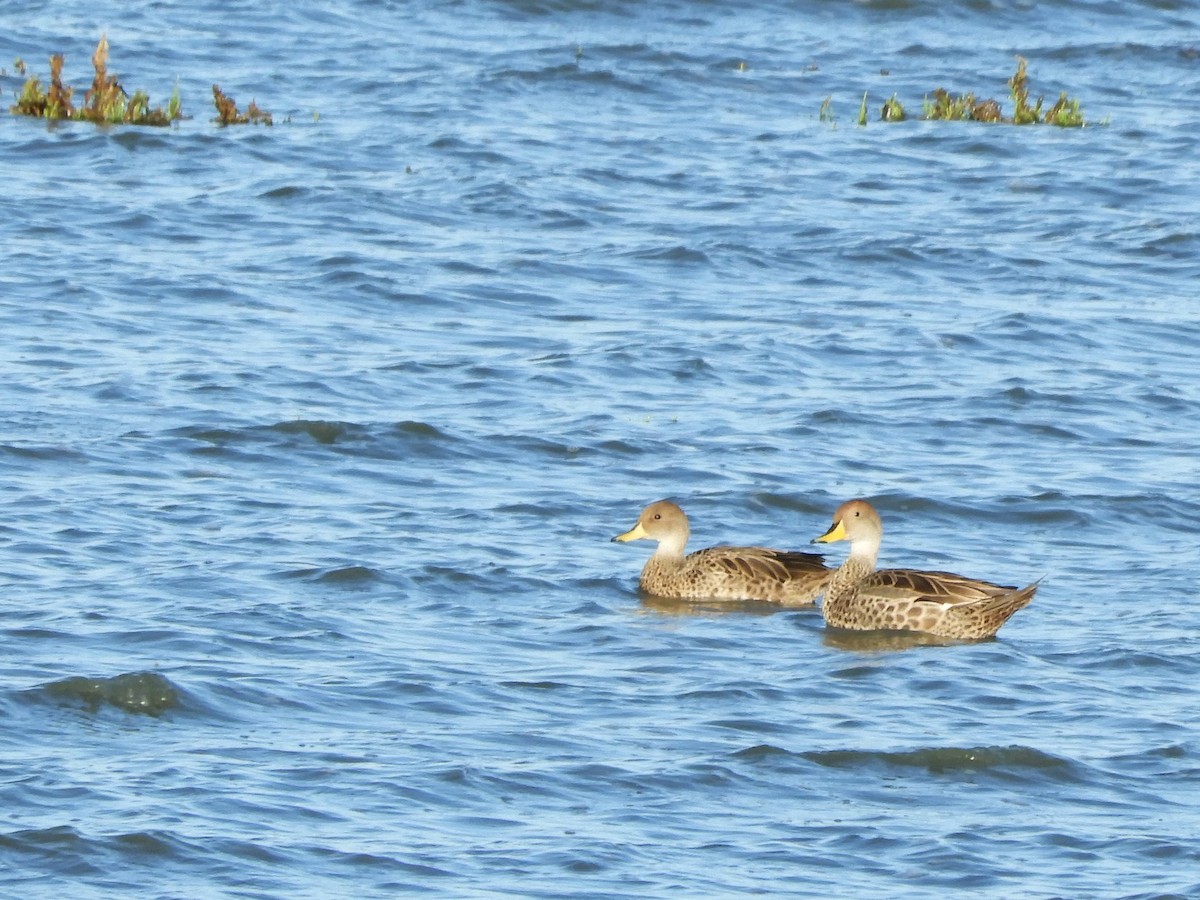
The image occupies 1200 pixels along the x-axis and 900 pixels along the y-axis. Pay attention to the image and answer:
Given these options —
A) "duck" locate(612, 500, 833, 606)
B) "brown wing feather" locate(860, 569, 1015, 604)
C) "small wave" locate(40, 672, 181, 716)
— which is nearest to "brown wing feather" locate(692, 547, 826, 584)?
Result: "duck" locate(612, 500, 833, 606)

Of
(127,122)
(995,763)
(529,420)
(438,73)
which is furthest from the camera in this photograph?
(438,73)

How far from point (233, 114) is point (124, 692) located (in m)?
13.7

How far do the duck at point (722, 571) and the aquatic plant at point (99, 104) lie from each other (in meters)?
11.2

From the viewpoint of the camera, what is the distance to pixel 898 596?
11.3m

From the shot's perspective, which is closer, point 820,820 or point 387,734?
point 820,820

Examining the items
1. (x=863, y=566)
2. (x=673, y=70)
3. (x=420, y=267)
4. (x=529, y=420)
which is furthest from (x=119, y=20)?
(x=863, y=566)

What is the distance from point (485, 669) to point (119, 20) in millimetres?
18933

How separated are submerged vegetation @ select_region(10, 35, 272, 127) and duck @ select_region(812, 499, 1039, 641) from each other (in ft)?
37.9

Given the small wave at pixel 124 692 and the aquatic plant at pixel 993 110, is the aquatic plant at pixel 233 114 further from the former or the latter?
the small wave at pixel 124 692

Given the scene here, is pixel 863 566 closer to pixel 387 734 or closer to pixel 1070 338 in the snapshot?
pixel 387 734

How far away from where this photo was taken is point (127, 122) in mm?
22266

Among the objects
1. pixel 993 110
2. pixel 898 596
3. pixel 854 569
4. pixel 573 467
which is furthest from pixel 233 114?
pixel 898 596

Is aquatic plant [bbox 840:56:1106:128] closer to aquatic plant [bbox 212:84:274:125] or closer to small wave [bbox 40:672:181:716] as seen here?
aquatic plant [bbox 212:84:274:125]

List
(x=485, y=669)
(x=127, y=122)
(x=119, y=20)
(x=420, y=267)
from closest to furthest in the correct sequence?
(x=485, y=669), (x=420, y=267), (x=127, y=122), (x=119, y=20)
